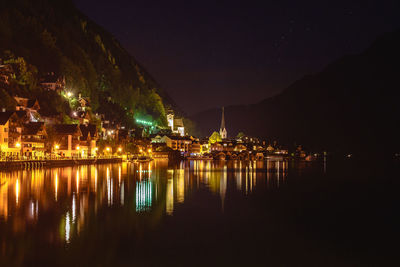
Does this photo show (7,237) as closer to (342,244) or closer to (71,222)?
(71,222)

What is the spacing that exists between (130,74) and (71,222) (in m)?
176

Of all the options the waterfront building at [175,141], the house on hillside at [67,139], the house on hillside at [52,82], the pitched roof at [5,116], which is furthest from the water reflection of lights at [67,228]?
the waterfront building at [175,141]

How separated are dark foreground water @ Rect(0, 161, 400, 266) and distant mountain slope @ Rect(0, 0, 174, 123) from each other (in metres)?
64.7

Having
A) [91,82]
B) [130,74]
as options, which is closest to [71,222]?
[91,82]

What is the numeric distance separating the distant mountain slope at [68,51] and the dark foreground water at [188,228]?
6469 centimetres

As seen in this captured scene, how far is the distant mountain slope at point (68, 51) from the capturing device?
329ft

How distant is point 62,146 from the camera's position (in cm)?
7756

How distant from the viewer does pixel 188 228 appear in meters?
22.0

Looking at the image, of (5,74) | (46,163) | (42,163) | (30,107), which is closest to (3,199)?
(42,163)

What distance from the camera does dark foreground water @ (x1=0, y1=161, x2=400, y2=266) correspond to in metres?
16.5

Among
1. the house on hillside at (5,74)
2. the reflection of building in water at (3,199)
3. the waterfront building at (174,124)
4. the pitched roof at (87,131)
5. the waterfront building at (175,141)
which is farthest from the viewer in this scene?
the waterfront building at (174,124)

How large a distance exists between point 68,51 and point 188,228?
114431 mm

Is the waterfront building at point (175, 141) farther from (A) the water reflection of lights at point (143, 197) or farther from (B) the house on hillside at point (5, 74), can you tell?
(A) the water reflection of lights at point (143, 197)

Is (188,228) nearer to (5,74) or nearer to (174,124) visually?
(5,74)
